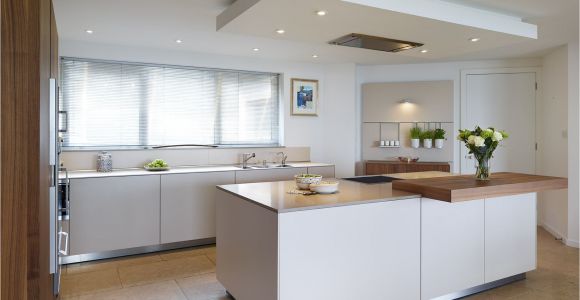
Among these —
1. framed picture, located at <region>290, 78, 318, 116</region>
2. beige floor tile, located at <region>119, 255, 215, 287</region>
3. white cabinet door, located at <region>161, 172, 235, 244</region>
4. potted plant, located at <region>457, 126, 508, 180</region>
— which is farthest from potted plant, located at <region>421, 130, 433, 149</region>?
beige floor tile, located at <region>119, 255, 215, 287</region>

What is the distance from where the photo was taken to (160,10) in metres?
3.29

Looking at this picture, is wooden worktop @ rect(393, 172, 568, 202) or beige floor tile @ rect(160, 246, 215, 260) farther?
beige floor tile @ rect(160, 246, 215, 260)

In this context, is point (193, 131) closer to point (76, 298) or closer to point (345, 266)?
point (76, 298)

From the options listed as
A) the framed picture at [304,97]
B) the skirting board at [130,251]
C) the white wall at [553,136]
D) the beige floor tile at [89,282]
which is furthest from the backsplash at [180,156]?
the white wall at [553,136]

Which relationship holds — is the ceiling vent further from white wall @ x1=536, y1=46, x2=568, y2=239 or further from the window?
white wall @ x1=536, y1=46, x2=568, y2=239

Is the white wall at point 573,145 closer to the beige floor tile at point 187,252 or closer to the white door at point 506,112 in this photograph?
the white door at point 506,112

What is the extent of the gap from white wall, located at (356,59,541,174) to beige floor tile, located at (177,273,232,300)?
309 cm

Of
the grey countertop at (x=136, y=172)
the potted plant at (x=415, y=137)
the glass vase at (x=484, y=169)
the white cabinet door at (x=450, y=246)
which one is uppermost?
the potted plant at (x=415, y=137)

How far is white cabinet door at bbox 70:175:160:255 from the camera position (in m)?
3.79

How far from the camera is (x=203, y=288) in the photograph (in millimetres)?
3277

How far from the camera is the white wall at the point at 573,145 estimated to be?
4461 millimetres

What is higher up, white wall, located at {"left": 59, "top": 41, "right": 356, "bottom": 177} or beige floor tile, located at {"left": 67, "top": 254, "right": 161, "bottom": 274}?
white wall, located at {"left": 59, "top": 41, "right": 356, "bottom": 177}

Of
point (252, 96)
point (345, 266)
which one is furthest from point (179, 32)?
point (345, 266)

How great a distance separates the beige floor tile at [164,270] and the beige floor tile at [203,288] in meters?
0.13
